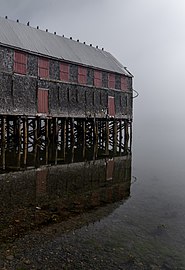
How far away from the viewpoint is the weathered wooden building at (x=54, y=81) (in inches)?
936

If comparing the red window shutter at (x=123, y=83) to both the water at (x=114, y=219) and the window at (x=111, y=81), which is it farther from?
the water at (x=114, y=219)

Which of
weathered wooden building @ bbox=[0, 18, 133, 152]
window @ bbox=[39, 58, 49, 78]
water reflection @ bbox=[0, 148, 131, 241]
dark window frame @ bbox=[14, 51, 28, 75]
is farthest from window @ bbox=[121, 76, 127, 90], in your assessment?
dark window frame @ bbox=[14, 51, 28, 75]

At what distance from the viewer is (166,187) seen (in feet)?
64.6

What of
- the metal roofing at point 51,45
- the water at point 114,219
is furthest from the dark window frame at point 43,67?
the water at point 114,219

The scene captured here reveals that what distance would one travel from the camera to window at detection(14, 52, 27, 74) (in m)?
23.9

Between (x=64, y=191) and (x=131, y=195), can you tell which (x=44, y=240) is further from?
(x=131, y=195)

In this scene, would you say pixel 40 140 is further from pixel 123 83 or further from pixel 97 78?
pixel 123 83

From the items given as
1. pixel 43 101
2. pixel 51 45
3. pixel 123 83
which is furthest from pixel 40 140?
pixel 123 83

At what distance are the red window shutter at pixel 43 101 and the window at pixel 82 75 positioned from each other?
4481 millimetres

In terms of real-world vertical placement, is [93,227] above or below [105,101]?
below

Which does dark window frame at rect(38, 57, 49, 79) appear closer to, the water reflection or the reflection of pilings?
the reflection of pilings

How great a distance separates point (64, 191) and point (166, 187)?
283 inches

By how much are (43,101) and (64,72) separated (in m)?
3.57

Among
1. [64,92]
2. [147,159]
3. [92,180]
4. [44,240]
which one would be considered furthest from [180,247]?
[147,159]
